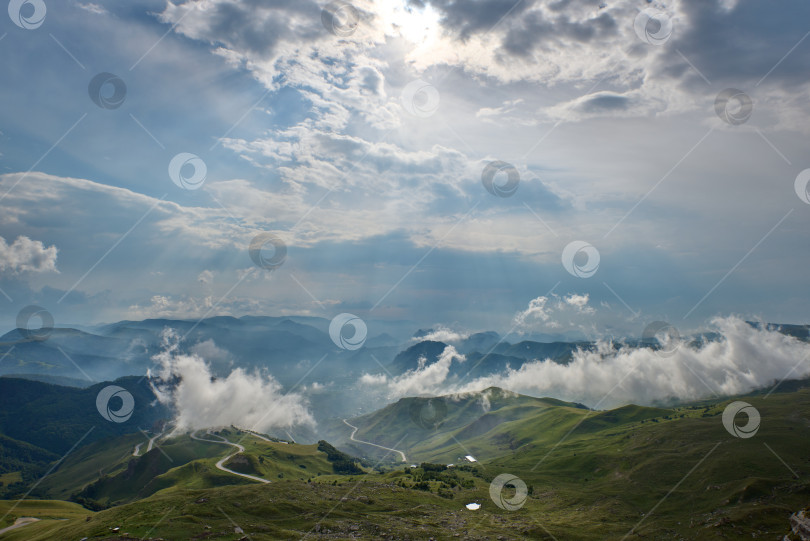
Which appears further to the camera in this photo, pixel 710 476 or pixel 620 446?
pixel 620 446

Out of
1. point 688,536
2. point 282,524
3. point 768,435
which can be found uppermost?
point 768,435

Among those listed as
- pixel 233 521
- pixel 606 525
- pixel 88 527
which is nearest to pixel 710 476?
pixel 606 525

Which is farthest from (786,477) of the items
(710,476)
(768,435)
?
(768,435)

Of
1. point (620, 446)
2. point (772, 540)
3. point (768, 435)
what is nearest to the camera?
point (772, 540)

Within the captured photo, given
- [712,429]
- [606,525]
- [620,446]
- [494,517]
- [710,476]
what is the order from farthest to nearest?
[620,446] → [712,429] → [710,476] → [494,517] → [606,525]

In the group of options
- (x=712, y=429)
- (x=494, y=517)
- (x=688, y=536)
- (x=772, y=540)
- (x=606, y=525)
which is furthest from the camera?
(x=712, y=429)

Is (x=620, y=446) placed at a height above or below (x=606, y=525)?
above

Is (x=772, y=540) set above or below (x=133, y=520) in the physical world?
below

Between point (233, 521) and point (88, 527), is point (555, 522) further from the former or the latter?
point (88, 527)

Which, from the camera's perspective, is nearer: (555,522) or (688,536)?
(688,536)

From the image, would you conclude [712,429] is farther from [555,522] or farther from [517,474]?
[555,522]
